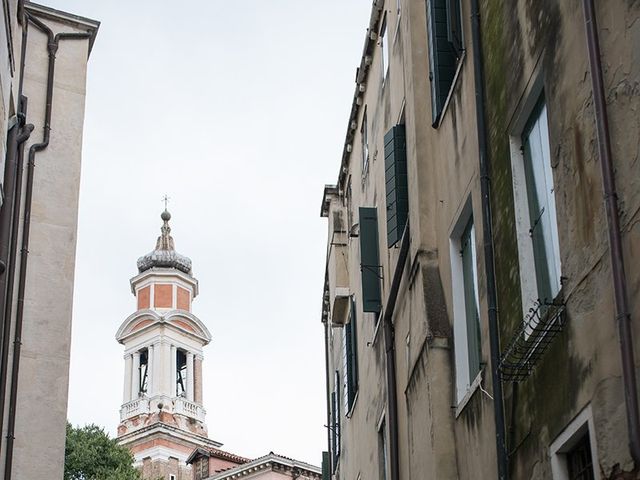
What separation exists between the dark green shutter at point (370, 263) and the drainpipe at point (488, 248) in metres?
6.33

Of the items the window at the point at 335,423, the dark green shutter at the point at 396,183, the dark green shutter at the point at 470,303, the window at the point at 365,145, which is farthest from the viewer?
the window at the point at 335,423

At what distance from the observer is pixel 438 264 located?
499 inches

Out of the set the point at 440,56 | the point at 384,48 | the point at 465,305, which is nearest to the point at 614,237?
the point at 465,305

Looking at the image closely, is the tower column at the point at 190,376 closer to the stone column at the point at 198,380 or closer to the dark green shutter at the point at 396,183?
the stone column at the point at 198,380

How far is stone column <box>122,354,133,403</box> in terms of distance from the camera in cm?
8062

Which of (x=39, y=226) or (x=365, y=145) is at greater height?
(x=365, y=145)

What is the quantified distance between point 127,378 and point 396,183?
6906 cm

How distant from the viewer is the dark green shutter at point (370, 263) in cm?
1712

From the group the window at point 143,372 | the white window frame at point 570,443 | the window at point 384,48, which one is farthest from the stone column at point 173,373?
the white window frame at point 570,443

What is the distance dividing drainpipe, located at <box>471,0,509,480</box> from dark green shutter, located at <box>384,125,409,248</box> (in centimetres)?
325

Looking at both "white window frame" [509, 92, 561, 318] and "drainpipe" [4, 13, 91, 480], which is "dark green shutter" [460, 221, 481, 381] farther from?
"drainpipe" [4, 13, 91, 480]

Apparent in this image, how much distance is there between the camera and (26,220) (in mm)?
17297

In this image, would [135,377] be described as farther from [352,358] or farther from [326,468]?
[352,358]

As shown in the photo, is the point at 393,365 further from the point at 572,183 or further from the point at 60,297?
the point at 572,183
